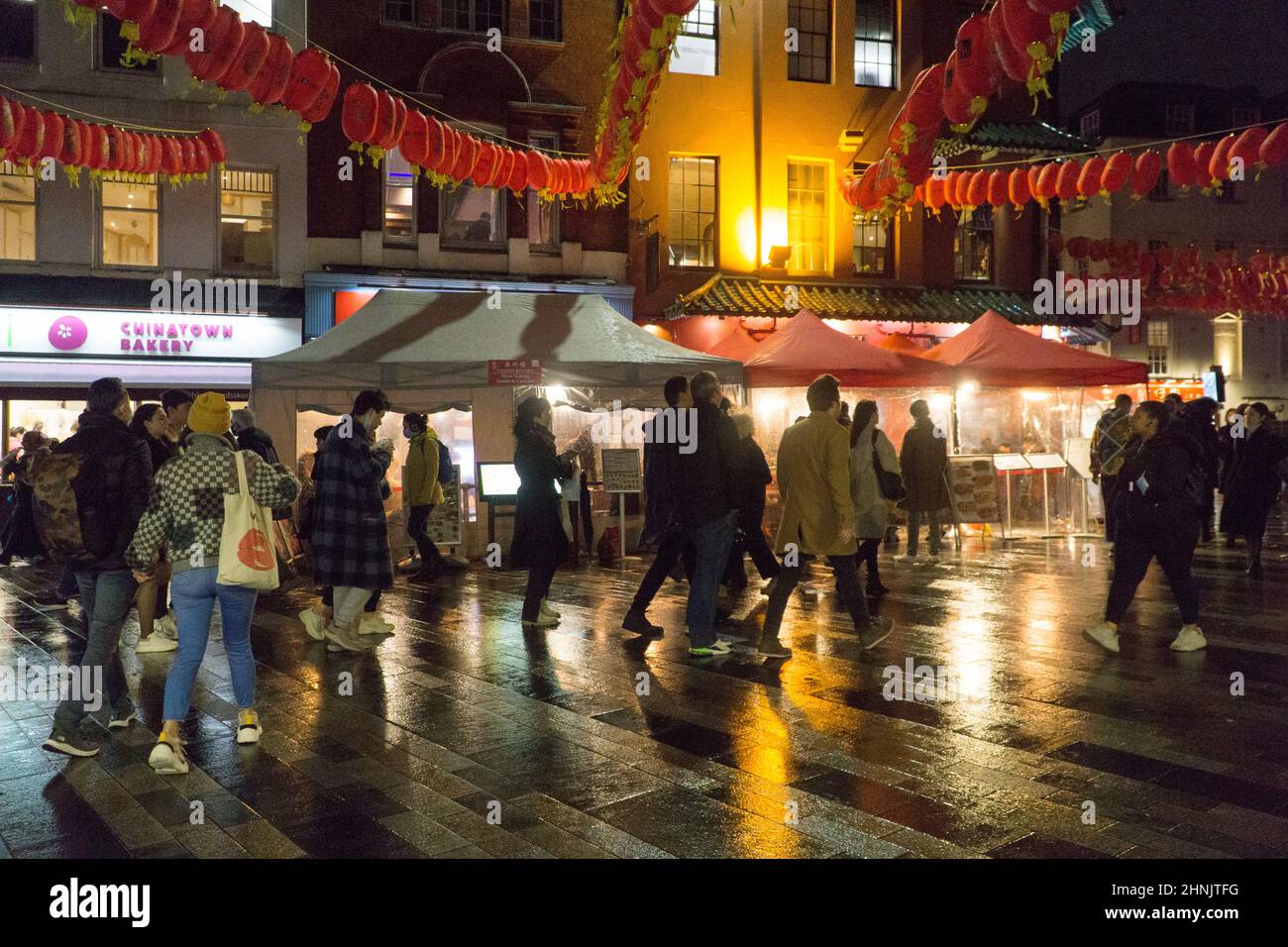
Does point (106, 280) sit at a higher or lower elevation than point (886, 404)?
higher

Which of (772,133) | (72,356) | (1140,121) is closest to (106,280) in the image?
(72,356)

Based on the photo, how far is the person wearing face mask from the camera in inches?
310

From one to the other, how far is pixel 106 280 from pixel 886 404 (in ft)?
42.3

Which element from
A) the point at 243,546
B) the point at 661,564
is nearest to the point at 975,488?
the point at 661,564

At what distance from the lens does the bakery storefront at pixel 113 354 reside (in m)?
17.6

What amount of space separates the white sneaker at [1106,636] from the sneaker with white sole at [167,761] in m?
6.15

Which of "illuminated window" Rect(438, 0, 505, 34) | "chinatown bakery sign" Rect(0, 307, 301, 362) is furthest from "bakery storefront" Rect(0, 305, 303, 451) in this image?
"illuminated window" Rect(438, 0, 505, 34)

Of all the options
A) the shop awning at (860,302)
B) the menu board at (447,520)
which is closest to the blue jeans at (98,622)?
the menu board at (447,520)

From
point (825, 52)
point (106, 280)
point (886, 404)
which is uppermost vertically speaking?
point (825, 52)

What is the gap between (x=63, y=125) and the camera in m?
12.6

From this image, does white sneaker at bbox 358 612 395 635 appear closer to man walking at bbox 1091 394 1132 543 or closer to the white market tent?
the white market tent

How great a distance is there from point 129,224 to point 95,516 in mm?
14667
